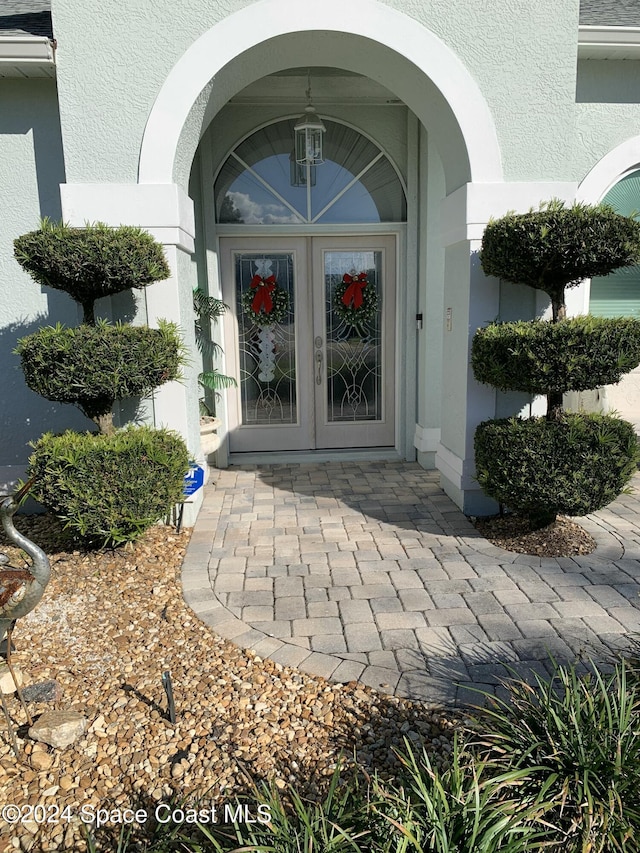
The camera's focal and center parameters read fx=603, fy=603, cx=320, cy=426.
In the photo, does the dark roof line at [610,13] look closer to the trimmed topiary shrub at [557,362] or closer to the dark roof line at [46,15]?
the dark roof line at [46,15]

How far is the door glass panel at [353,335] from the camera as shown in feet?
23.1

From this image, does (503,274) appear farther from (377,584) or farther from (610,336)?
(377,584)

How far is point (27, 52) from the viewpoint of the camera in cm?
460

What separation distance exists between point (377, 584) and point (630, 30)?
5.12m

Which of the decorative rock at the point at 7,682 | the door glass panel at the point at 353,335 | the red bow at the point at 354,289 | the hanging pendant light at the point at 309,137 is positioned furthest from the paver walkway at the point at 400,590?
the hanging pendant light at the point at 309,137

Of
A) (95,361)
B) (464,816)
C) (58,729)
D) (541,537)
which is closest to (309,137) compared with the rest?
(95,361)

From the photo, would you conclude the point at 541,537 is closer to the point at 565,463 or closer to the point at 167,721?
the point at 565,463

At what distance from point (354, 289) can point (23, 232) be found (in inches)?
137

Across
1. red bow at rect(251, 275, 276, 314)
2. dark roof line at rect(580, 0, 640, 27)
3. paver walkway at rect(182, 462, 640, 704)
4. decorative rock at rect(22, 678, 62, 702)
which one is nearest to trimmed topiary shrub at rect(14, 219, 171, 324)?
paver walkway at rect(182, 462, 640, 704)

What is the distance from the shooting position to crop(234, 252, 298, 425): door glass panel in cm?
697

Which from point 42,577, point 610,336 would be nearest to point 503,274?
point 610,336

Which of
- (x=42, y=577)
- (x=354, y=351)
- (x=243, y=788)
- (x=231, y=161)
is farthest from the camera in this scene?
(x=354, y=351)

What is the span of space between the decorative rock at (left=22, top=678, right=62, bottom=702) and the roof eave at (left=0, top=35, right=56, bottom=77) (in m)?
4.48

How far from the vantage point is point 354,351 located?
283 inches
